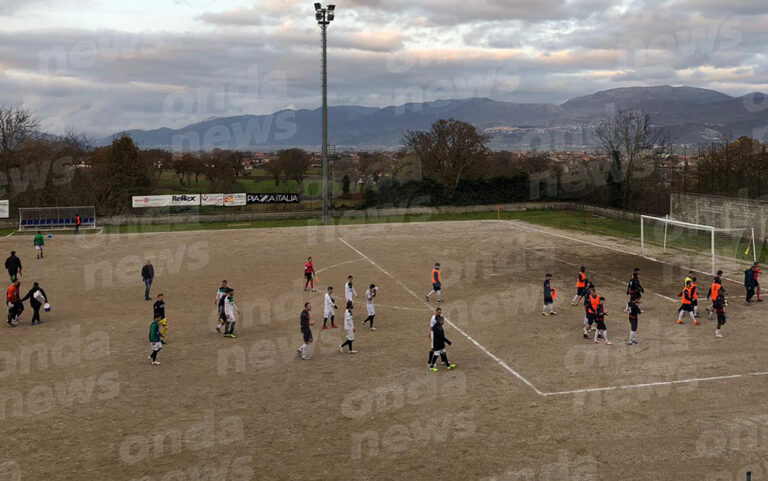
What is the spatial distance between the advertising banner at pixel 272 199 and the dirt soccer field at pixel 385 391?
2719 centimetres

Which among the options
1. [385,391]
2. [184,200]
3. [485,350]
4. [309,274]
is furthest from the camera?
[184,200]

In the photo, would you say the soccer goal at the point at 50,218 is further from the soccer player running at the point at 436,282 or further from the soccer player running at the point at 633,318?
the soccer player running at the point at 633,318

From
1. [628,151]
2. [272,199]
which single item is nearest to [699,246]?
[628,151]

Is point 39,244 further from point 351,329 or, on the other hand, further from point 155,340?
point 351,329

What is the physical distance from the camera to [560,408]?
13.9 metres

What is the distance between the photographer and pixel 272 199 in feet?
181

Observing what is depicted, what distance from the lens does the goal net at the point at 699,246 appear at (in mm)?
31953

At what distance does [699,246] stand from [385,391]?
29.3 meters

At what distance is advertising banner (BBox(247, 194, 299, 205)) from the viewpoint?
5481cm

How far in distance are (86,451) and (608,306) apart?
18638mm

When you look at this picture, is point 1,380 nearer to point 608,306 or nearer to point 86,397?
point 86,397

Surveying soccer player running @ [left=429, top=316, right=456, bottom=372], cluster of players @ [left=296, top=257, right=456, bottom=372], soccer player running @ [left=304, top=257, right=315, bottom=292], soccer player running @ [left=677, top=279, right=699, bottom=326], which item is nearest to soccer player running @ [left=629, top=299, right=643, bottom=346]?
soccer player running @ [left=677, top=279, right=699, bottom=326]

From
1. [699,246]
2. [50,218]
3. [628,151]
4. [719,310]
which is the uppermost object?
[628,151]

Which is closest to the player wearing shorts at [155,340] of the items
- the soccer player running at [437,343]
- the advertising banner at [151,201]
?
the soccer player running at [437,343]
